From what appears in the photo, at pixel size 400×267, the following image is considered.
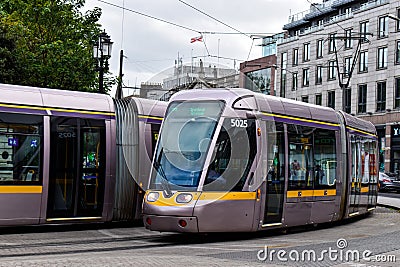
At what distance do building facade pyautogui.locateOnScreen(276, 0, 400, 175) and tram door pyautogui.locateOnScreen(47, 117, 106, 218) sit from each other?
1304 inches

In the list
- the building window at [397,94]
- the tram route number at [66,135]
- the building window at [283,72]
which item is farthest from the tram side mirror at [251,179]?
the building window at [283,72]

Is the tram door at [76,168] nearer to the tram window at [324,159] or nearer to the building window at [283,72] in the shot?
the tram window at [324,159]

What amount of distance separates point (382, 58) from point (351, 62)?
12.4 feet

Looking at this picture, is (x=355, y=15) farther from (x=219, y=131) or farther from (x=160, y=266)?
(x=160, y=266)

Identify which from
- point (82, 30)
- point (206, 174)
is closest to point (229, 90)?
point (206, 174)

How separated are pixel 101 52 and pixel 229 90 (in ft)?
28.3

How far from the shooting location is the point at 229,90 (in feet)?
50.9

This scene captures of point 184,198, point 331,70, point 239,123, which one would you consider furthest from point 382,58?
point 184,198

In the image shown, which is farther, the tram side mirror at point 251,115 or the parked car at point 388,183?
the parked car at point 388,183

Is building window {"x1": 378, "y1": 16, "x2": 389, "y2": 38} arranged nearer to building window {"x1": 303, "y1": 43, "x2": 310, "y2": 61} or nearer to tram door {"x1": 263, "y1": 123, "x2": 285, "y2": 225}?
building window {"x1": 303, "y1": 43, "x2": 310, "y2": 61}

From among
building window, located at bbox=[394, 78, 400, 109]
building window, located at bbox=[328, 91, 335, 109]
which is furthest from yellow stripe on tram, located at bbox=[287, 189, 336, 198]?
building window, located at bbox=[328, 91, 335, 109]

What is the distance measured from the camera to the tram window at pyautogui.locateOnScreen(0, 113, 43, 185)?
1517 cm

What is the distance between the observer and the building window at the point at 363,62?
194 feet

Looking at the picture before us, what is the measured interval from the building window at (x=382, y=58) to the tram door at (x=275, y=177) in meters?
42.6
